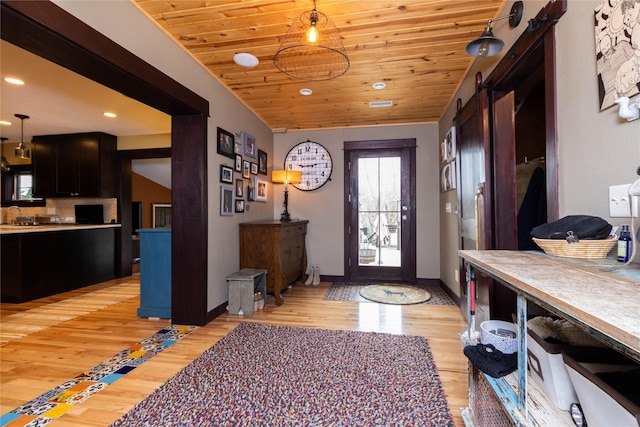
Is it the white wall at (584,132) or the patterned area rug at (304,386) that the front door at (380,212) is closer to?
the patterned area rug at (304,386)

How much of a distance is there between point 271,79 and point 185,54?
0.80m

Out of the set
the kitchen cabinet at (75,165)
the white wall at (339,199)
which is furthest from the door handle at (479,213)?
the kitchen cabinet at (75,165)

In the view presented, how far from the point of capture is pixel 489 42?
166 centimetres

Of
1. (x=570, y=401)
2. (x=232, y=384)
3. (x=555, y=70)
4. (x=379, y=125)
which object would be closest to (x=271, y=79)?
(x=379, y=125)

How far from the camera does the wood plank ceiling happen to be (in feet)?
6.33

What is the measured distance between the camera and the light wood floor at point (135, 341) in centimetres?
162

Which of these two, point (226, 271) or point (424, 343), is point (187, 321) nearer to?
point (226, 271)

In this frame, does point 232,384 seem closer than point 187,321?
Yes

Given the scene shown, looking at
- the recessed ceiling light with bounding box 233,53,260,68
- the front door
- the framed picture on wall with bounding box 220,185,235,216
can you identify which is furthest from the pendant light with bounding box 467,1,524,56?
the front door

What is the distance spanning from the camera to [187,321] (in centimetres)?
268

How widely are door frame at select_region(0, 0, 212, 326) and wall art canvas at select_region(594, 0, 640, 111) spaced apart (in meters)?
2.35

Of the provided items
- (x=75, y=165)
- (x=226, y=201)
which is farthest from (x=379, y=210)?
(x=75, y=165)

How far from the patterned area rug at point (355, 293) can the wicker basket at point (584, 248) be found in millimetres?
2436

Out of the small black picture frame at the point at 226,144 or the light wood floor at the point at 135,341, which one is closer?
the light wood floor at the point at 135,341
